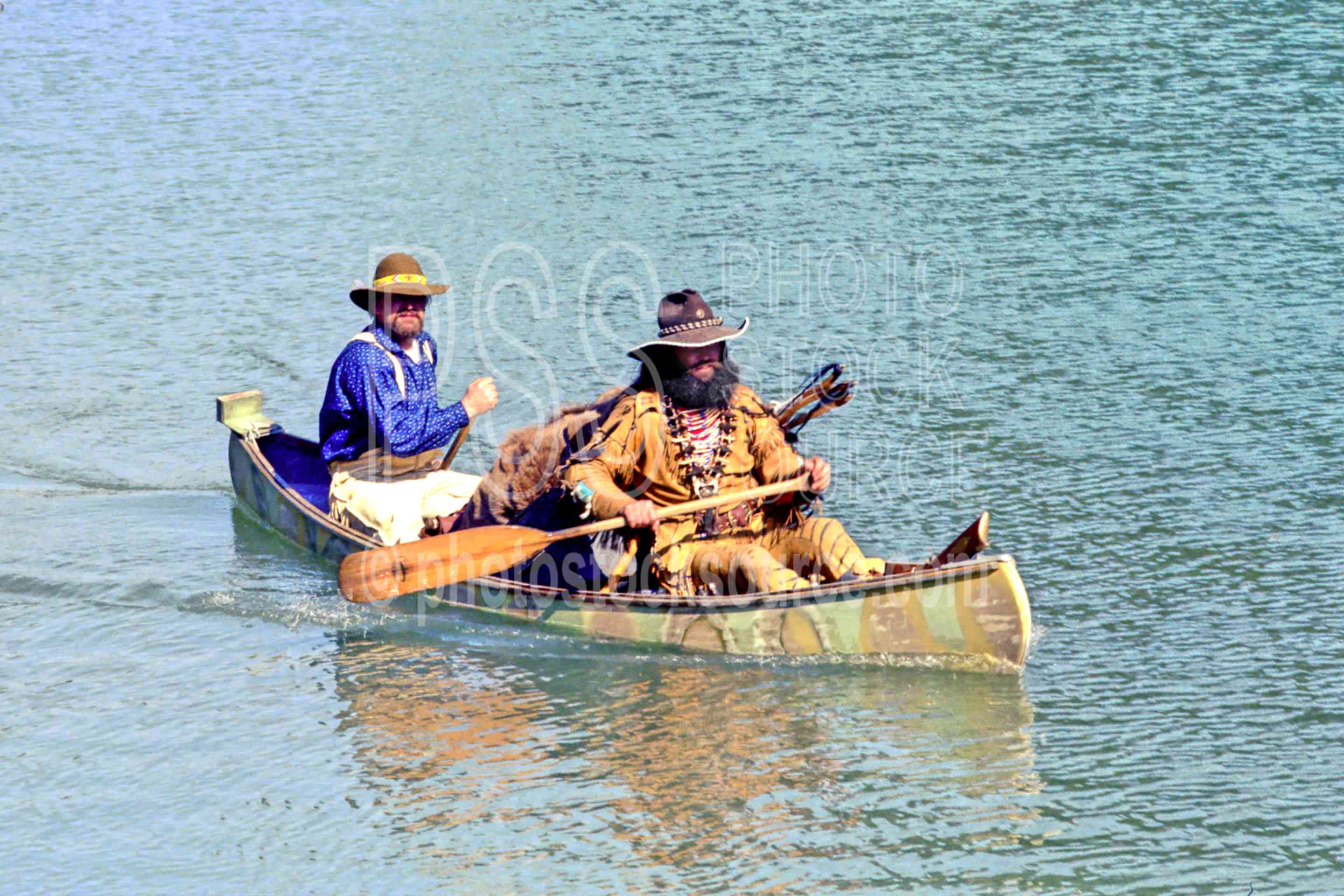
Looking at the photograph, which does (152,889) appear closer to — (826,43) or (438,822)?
(438,822)

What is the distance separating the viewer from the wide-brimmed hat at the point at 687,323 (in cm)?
1017

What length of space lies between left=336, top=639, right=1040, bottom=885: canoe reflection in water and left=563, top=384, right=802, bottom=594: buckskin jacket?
0.78m

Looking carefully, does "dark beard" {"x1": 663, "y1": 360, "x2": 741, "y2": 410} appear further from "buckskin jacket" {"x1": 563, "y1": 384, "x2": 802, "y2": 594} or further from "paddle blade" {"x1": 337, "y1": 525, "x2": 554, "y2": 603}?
"paddle blade" {"x1": 337, "y1": 525, "x2": 554, "y2": 603}

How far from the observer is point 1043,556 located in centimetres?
1201

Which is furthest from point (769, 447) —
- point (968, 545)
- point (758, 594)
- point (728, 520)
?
point (968, 545)

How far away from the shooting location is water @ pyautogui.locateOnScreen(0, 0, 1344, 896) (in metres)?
8.91

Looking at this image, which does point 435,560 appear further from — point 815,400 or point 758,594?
point 815,400

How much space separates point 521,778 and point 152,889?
1.98 metres

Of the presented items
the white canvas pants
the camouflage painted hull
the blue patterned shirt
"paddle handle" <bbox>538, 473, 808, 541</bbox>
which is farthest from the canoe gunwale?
the blue patterned shirt

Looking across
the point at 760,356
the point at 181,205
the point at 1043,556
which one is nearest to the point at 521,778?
the point at 1043,556

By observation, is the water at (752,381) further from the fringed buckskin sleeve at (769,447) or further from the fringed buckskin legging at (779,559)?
the fringed buckskin sleeve at (769,447)

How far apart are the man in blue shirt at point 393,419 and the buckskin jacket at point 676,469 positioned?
1421 millimetres

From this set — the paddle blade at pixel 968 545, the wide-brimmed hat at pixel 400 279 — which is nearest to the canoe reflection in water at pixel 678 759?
the paddle blade at pixel 968 545

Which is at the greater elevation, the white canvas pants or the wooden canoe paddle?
the white canvas pants
